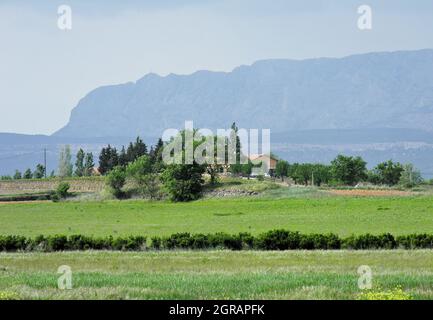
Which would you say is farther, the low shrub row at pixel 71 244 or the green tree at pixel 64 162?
the green tree at pixel 64 162

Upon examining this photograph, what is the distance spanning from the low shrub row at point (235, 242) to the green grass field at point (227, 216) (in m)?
10.8

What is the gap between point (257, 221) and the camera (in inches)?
2530

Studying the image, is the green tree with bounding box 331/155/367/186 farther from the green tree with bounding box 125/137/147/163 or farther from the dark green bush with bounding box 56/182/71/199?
the dark green bush with bounding box 56/182/71/199

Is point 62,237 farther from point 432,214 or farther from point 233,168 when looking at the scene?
point 233,168

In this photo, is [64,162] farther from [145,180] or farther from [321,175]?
[145,180]

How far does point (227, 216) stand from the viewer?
70.7 m

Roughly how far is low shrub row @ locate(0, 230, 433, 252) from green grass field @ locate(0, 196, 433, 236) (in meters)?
10.8

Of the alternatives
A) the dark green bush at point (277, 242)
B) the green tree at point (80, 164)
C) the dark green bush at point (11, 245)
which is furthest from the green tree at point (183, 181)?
the green tree at point (80, 164)

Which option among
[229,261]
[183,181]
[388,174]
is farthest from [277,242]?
[388,174]

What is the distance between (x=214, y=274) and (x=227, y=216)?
153 feet

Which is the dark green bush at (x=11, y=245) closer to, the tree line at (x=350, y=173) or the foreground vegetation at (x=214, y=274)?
the foreground vegetation at (x=214, y=274)

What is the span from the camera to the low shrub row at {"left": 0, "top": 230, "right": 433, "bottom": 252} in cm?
3762

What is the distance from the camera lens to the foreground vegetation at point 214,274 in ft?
60.9

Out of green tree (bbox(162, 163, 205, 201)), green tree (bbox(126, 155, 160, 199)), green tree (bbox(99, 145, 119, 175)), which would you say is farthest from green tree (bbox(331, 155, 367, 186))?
green tree (bbox(99, 145, 119, 175))
